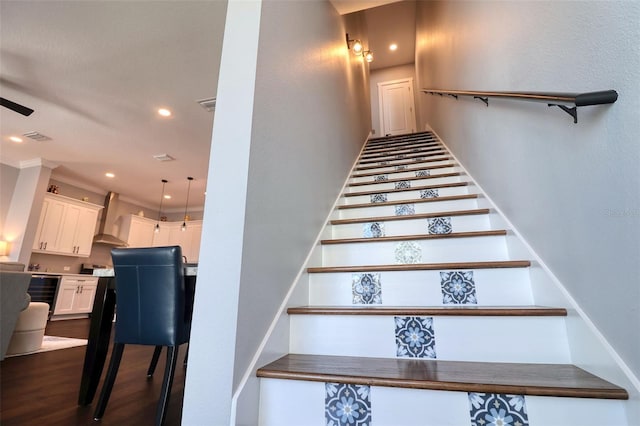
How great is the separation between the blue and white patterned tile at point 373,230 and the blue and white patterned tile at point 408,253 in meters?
0.31

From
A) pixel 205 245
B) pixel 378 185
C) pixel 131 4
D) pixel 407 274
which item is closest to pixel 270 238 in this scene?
pixel 205 245

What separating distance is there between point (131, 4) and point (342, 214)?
2.50 metres

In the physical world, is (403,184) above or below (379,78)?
below

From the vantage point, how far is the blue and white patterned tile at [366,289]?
1.45m

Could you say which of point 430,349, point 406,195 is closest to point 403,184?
point 406,195

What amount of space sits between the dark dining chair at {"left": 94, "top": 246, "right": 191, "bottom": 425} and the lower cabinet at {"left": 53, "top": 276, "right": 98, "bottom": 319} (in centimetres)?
520

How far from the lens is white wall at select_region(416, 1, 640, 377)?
2.57 feet

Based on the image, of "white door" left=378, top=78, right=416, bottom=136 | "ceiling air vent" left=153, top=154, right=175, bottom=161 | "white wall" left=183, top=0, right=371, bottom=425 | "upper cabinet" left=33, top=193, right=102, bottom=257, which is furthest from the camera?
"white door" left=378, top=78, right=416, bottom=136

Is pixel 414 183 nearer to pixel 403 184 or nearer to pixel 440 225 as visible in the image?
pixel 403 184

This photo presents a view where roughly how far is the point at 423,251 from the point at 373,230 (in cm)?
44

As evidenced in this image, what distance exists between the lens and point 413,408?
0.88 m

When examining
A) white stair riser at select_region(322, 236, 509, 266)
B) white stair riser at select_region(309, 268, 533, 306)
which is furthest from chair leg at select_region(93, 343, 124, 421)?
white stair riser at select_region(322, 236, 509, 266)

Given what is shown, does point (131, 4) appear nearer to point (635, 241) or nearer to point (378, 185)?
point (378, 185)

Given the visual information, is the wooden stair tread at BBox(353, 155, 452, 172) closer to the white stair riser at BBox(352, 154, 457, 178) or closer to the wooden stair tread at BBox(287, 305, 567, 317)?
the white stair riser at BBox(352, 154, 457, 178)
